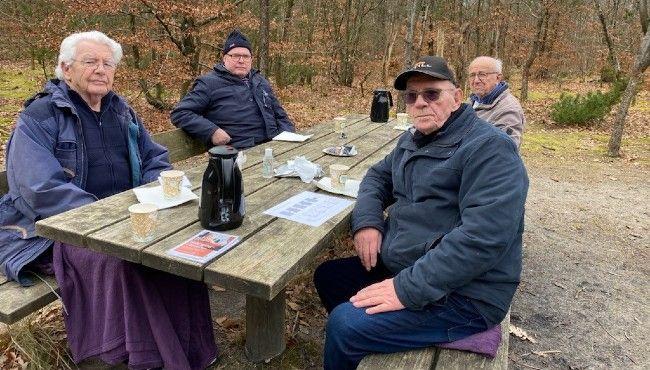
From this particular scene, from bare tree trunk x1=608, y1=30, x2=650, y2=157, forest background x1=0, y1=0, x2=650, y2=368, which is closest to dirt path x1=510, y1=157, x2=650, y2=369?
forest background x1=0, y1=0, x2=650, y2=368

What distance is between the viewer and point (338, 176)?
280 cm

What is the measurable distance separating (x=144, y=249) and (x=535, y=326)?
2776 mm

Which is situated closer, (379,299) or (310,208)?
(379,299)

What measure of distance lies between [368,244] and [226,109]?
99.7 inches

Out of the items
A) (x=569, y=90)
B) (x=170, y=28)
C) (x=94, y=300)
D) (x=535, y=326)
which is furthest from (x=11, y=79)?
(x=569, y=90)

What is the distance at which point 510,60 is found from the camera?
2180 centimetres

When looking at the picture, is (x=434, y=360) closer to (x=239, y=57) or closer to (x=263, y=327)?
(x=263, y=327)

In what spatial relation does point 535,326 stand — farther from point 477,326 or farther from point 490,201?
point 490,201

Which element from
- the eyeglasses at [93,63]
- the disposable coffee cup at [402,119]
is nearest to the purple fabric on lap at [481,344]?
the eyeglasses at [93,63]

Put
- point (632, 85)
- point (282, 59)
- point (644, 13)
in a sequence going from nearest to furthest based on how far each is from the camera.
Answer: point (632, 85) → point (644, 13) → point (282, 59)

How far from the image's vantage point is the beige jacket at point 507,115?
4.02 metres

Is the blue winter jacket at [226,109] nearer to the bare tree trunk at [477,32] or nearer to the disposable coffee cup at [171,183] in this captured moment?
the disposable coffee cup at [171,183]

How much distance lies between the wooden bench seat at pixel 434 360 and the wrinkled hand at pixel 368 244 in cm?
57

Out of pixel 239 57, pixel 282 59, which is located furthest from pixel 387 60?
pixel 239 57
